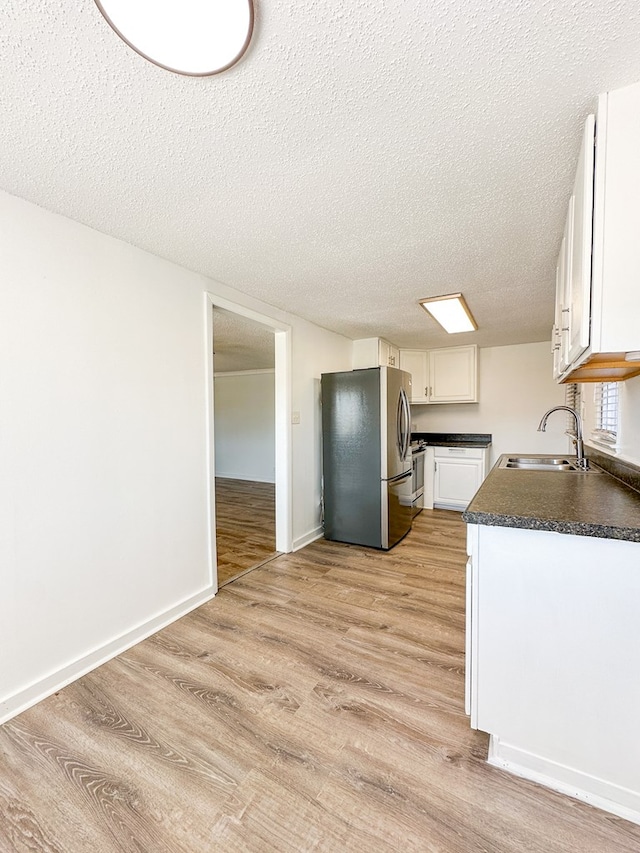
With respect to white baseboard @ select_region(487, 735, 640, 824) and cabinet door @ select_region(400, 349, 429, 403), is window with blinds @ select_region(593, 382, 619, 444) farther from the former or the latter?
cabinet door @ select_region(400, 349, 429, 403)

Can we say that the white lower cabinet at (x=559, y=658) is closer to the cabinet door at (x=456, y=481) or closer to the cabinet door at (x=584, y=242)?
the cabinet door at (x=584, y=242)

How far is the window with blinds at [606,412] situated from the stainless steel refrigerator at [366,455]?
4.99 feet

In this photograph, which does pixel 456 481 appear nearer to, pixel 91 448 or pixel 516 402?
pixel 516 402

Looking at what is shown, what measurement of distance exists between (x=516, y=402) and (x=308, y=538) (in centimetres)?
319

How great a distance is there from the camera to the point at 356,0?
0.83m

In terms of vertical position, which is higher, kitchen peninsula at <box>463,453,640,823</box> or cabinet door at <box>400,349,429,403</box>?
cabinet door at <box>400,349,429,403</box>

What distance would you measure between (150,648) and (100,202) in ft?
7.18

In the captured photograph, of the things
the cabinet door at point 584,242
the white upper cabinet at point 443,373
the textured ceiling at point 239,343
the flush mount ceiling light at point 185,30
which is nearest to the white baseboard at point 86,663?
the textured ceiling at point 239,343

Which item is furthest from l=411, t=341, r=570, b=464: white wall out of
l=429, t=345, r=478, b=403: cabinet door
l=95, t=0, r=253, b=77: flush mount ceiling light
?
l=95, t=0, r=253, b=77: flush mount ceiling light

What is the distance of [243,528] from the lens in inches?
165

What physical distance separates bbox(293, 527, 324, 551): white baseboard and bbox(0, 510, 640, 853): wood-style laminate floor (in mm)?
1228

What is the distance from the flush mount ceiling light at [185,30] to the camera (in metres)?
0.81

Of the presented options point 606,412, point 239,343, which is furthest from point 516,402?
point 239,343

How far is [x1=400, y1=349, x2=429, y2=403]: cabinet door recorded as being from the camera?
16.3 feet
